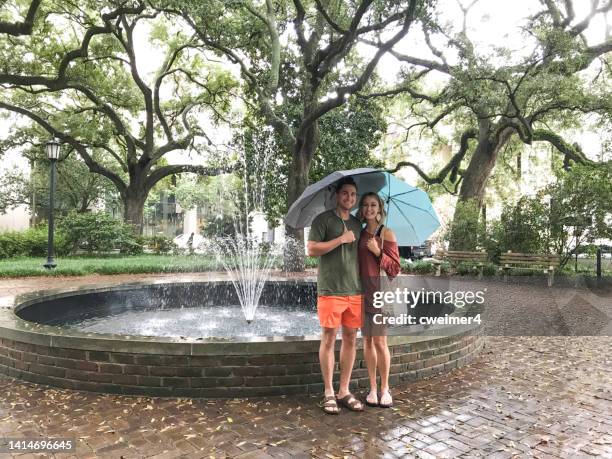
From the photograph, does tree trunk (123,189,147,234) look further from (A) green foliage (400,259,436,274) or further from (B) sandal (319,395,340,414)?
(B) sandal (319,395,340,414)

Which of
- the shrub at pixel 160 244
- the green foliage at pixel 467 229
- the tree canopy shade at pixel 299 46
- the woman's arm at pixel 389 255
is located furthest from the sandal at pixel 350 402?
the shrub at pixel 160 244

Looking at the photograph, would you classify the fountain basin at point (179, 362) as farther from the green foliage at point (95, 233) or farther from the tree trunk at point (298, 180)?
the green foliage at point (95, 233)

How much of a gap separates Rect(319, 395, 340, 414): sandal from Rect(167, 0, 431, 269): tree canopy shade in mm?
9088

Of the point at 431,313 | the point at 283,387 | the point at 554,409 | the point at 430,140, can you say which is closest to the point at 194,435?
the point at 283,387

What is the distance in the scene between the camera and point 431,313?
22.8 ft

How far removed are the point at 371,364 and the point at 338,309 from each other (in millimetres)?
618

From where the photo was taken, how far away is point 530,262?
44.1ft

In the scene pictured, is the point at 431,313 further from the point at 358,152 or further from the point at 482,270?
the point at 358,152

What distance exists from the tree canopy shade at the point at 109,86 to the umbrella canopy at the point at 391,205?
13.8 meters

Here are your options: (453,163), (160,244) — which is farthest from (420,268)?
(160,244)

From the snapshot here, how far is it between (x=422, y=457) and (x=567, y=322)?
20.4ft

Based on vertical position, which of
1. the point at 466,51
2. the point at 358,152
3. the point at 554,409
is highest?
the point at 466,51

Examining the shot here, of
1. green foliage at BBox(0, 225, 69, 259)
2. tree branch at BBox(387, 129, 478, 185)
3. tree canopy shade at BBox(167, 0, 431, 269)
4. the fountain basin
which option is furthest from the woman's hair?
green foliage at BBox(0, 225, 69, 259)

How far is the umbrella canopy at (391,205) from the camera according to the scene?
3.85 meters
